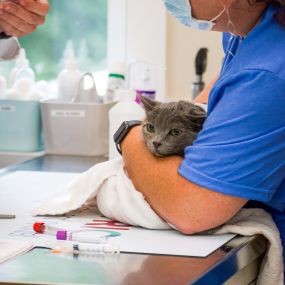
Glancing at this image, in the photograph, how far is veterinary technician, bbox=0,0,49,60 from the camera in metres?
1.90

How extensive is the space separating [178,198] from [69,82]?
1.34 meters

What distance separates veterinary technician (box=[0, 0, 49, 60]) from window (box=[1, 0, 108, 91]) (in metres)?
1.17

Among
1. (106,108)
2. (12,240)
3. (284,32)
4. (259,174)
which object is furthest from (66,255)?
(106,108)

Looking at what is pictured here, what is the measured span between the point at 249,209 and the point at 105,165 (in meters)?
0.35

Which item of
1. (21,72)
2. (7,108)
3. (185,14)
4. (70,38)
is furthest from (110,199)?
(70,38)

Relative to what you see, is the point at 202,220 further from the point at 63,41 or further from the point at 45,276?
the point at 63,41

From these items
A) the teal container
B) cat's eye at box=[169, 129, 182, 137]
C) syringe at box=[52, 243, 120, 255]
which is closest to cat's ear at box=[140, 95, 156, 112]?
cat's eye at box=[169, 129, 182, 137]

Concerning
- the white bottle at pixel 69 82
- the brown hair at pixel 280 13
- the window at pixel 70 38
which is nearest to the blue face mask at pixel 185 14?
the brown hair at pixel 280 13

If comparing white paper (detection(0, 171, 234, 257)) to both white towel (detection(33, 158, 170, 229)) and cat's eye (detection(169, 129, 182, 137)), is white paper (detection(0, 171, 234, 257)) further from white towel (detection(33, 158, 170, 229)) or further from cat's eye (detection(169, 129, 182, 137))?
cat's eye (detection(169, 129, 182, 137))

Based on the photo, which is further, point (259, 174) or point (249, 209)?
point (249, 209)

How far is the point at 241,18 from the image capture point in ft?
4.58

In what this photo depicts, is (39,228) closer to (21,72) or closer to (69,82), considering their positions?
(69,82)

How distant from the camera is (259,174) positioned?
130 centimetres

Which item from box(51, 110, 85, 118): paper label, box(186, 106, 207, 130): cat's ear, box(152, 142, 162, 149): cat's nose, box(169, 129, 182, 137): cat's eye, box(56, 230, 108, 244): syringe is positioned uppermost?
box(186, 106, 207, 130): cat's ear
